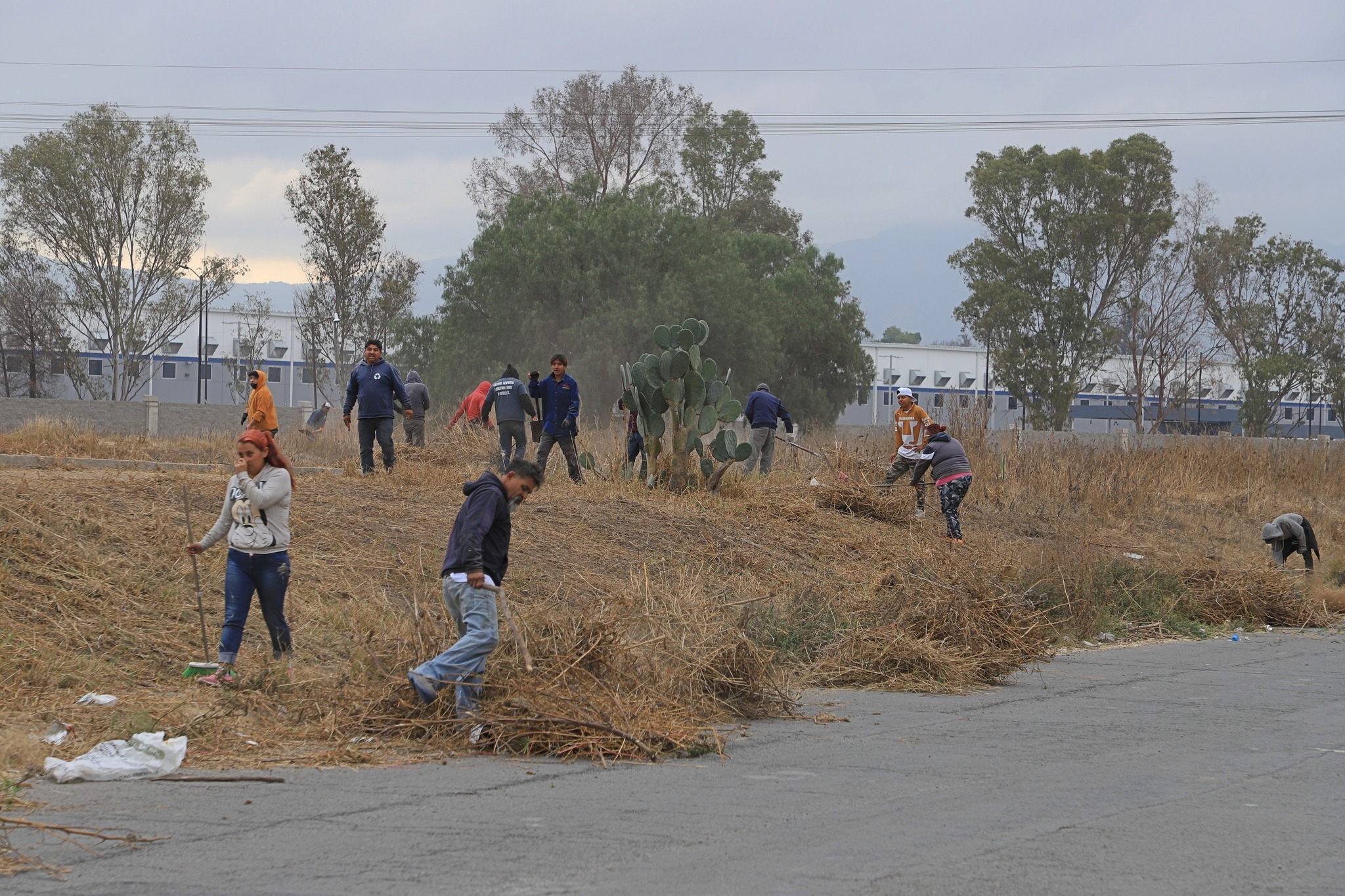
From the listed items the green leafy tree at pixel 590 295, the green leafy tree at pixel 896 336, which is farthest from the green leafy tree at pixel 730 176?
the green leafy tree at pixel 896 336

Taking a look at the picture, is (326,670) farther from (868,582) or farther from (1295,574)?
(1295,574)

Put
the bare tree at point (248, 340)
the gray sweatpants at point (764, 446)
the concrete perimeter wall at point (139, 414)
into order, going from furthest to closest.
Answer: the bare tree at point (248, 340)
the concrete perimeter wall at point (139, 414)
the gray sweatpants at point (764, 446)

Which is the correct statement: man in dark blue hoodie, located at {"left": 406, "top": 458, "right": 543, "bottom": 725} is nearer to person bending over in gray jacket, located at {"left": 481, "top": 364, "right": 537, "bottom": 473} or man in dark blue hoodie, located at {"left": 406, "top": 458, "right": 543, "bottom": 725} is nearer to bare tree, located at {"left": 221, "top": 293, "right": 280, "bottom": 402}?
person bending over in gray jacket, located at {"left": 481, "top": 364, "right": 537, "bottom": 473}

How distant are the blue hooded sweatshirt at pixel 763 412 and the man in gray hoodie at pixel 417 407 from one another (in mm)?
4948

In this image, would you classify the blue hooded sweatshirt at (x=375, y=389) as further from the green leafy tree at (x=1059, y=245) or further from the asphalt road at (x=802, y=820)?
the green leafy tree at (x=1059, y=245)

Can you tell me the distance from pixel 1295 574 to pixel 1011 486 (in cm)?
701

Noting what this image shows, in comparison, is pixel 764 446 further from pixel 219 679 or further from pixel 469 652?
pixel 469 652

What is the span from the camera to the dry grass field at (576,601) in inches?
280

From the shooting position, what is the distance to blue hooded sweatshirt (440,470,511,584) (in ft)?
23.1

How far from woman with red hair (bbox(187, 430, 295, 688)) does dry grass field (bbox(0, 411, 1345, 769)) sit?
1.12 feet

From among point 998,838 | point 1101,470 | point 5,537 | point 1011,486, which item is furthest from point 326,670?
point 1101,470

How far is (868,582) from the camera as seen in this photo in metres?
14.1

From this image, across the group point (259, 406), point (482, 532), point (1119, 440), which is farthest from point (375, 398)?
point (1119, 440)

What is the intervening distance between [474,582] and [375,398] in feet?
28.7
